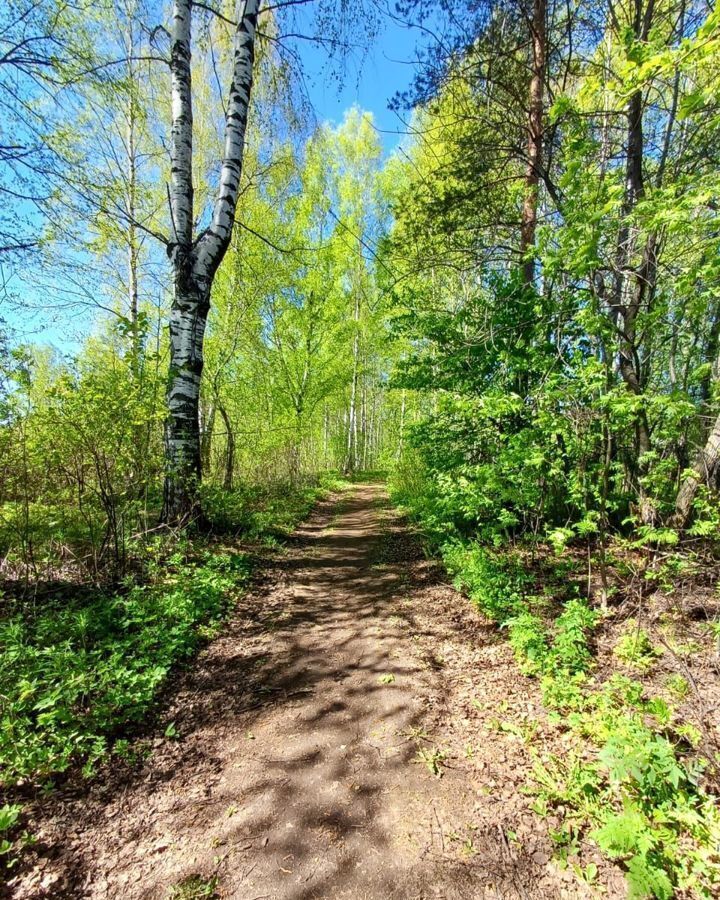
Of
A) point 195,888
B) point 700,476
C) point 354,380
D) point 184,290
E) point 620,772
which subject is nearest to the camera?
point 195,888

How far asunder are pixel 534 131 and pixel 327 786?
615 centimetres

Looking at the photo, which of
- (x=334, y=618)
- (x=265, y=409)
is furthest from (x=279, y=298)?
(x=334, y=618)

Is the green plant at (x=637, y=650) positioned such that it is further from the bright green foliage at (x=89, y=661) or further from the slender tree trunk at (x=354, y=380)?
the slender tree trunk at (x=354, y=380)

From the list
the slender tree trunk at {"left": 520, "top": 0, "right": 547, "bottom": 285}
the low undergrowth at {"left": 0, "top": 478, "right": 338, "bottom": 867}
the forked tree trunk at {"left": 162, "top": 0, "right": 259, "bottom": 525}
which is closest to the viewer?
the low undergrowth at {"left": 0, "top": 478, "right": 338, "bottom": 867}

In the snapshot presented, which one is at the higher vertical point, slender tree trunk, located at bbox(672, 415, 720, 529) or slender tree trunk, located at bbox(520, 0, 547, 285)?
slender tree trunk, located at bbox(520, 0, 547, 285)

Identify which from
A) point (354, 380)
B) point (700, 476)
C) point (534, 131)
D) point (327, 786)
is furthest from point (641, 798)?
point (354, 380)

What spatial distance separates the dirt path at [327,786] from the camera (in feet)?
5.59

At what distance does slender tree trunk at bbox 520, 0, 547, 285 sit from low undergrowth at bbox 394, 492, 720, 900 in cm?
315

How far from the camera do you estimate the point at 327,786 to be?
2156 mm

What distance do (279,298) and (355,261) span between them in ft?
13.5

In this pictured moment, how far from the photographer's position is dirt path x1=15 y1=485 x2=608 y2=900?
1.70m

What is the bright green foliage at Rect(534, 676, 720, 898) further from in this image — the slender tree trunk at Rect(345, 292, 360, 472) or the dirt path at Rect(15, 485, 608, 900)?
the slender tree trunk at Rect(345, 292, 360, 472)

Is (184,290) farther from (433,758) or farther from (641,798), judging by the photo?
(641,798)

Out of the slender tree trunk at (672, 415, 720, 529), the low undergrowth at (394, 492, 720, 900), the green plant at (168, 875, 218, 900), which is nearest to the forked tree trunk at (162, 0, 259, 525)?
the green plant at (168, 875, 218, 900)
